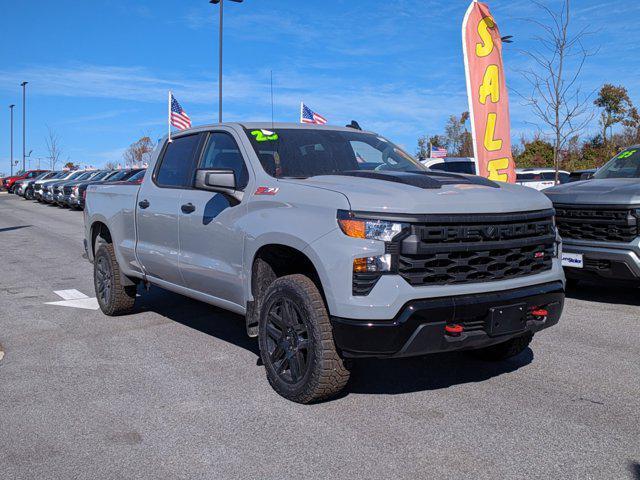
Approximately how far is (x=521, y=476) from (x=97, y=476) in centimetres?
211

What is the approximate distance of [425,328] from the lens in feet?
12.3

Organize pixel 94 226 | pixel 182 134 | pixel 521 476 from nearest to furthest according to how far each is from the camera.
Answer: pixel 521 476
pixel 182 134
pixel 94 226

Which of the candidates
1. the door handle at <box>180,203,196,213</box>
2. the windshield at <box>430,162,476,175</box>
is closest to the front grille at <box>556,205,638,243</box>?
the door handle at <box>180,203,196,213</box>

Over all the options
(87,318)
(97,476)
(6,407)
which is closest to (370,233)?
(97,476)

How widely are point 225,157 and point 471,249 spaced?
7.45 feet

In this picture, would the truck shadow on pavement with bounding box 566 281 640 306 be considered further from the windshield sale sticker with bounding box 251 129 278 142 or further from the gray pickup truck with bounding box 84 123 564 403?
the windshield sale sticker with bounding box 251 129 278 142

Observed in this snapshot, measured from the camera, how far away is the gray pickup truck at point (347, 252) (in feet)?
12.4

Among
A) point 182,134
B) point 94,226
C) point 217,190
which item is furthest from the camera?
point 94,226

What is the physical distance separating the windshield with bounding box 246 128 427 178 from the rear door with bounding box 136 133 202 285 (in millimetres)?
907

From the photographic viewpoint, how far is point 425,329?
3754 millimetres

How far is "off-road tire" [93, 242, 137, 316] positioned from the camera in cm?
682

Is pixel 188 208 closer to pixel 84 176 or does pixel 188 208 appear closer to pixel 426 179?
pixel 426 179

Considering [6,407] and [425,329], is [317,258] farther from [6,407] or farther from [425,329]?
[6,407]

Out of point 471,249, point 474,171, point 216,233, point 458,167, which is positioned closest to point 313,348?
point 471,249
